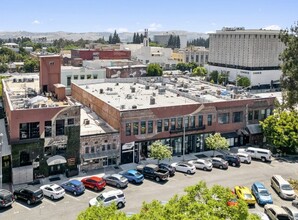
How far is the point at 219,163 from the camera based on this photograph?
53906mm

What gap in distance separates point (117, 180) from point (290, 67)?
89.5 feet

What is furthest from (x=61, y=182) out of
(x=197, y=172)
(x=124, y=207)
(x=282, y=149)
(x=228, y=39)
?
(x=228, y=39)

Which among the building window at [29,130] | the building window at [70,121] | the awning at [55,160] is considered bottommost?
the awning at [55,160]

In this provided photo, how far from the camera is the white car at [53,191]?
42.5 metres

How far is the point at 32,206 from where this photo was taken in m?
41.0

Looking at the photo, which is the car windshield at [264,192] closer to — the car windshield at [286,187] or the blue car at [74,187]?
the car windshield at [286,187]

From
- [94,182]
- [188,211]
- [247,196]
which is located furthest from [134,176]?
[188,211]

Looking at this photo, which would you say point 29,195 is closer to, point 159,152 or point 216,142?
point 159,152

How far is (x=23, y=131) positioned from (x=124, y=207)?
53.1 feet

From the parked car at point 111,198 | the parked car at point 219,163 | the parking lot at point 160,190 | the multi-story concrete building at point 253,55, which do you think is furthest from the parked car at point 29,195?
the multi-story concrete building at point 253,55

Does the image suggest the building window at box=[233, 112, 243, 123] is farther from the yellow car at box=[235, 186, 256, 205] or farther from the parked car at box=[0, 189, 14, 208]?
the parked car at box=[0, 189, 14, 208]

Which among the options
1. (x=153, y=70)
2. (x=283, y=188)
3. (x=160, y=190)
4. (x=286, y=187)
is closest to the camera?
(x=283, y=188)

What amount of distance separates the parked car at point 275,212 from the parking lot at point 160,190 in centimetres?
214

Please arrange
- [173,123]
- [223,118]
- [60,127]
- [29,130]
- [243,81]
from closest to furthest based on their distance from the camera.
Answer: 1. [29,130]
2. [60,127]
3. [173,123]
4. [223,118]
5. [243,81]
